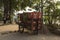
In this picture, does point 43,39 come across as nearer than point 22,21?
Yes

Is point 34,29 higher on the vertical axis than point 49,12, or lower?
lower

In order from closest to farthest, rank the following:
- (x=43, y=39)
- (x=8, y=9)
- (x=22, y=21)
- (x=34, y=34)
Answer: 1. (x=43, y=39)
2. (x=34, y=34)
3. (x=22, y=21)
4. (x=8, y=9)

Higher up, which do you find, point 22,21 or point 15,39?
point 22,21

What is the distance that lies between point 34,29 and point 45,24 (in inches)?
53.3

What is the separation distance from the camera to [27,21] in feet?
29.0

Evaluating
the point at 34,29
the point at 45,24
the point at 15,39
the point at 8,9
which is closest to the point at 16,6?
the point at 8,9

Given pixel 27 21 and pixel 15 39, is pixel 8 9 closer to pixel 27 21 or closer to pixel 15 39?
pixel 27 21

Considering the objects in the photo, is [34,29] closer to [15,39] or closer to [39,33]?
[39,33]

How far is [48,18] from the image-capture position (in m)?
9.54

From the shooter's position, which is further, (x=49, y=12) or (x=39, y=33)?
(x=49, y=12)

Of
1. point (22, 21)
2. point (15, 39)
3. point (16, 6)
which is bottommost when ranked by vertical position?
point (15, 39)

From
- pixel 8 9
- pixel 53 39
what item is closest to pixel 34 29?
pixel 53 39

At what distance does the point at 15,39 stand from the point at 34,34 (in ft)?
4.35

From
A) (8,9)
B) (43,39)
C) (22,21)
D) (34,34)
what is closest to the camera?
(43,39)
